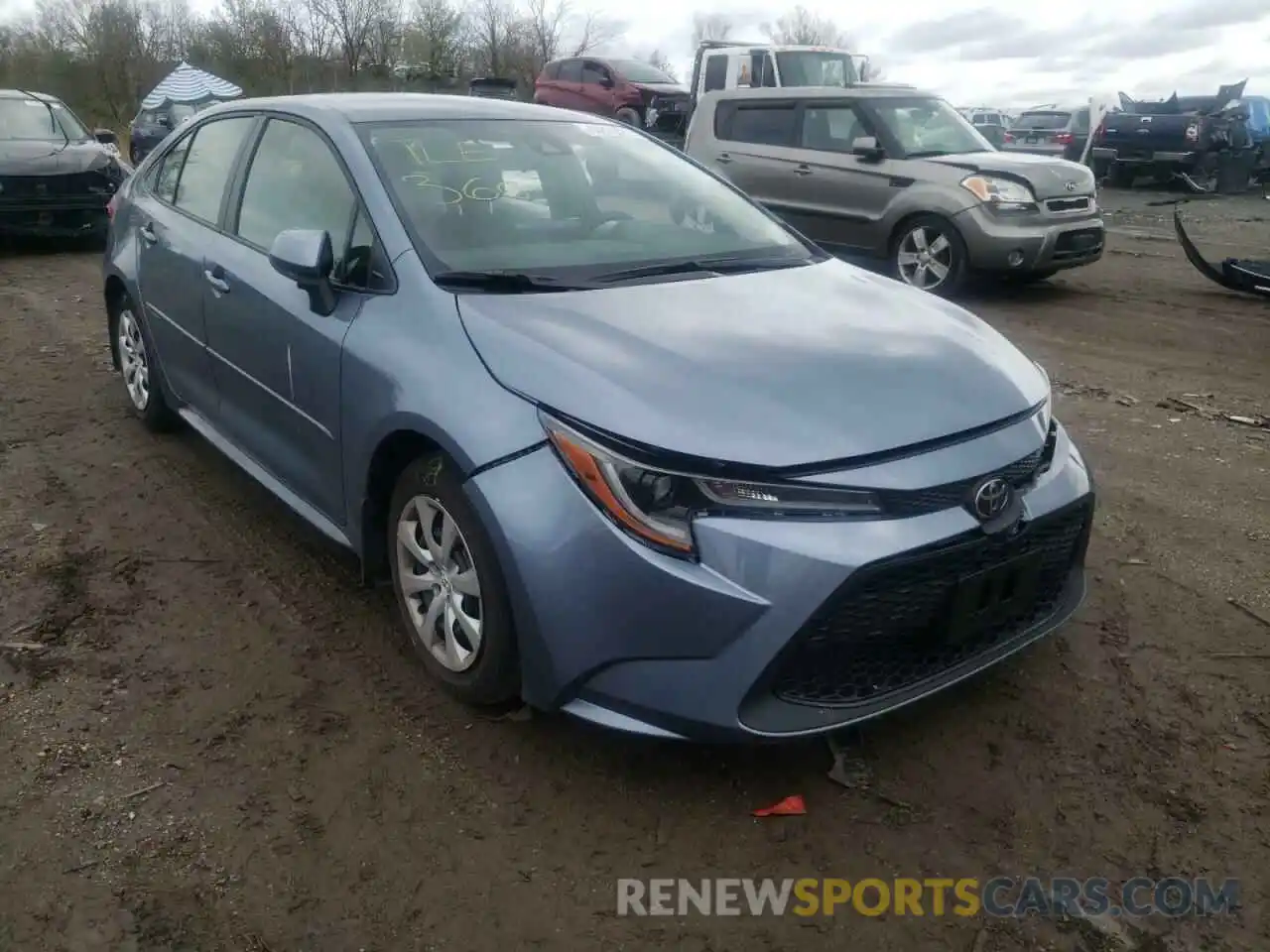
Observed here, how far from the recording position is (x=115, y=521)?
4.22 metres

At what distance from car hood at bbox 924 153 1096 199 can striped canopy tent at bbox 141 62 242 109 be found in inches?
703

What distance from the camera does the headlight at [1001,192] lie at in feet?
27.8

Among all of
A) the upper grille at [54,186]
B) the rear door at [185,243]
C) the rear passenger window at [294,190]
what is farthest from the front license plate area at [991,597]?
the upper grille at [54,186]

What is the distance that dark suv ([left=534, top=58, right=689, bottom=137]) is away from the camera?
768 inches

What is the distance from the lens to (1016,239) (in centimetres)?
843

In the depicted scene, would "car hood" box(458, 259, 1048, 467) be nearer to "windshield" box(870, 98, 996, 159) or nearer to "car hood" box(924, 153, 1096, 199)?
"car hood" box(924, 153, 1096, 199)

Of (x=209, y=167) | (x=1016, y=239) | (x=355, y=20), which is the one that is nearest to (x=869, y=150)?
(x=1016, y=239)

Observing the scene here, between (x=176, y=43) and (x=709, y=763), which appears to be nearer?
(x=709, y=763)

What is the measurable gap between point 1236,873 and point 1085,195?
7650 millimetres

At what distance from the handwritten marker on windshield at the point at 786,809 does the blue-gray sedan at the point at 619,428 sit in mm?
288

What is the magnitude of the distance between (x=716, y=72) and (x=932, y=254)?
27.3ft

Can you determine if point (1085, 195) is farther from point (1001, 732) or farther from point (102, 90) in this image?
point (102, 90)

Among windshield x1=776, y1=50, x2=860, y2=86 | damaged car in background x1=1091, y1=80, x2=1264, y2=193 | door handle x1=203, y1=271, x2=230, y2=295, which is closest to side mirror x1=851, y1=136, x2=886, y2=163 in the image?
door handle x1=203, y1=271, x2=230, y2=295

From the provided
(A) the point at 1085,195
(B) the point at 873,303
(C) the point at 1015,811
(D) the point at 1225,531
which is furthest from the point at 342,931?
(A) the point at 1085,195
